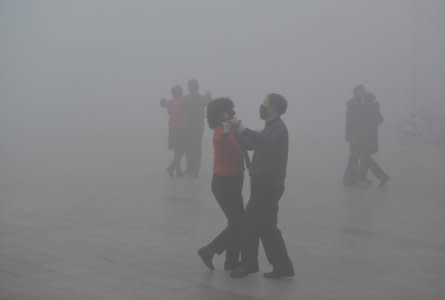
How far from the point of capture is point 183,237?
25.2 ft

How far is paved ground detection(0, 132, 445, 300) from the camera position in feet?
19.0

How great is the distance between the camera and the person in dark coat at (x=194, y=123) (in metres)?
13.0

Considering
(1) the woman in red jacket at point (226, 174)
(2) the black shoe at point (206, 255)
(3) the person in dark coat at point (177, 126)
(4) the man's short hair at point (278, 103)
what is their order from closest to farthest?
(4) the man's short hair at point (278, 103) < (1) the woman in red jacket at point (226, 174) < (2) the black shoe at point (206, 255) < (3) the person in dark coat at point (177, 126)

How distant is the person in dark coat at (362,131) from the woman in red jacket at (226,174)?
245 inches

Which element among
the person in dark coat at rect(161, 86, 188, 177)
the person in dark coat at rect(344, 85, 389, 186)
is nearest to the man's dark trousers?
the person in dark coat at rect(344, 85, 389, 186)

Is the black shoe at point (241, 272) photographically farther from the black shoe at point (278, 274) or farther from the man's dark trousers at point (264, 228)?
the black shoe at point (278, 274)

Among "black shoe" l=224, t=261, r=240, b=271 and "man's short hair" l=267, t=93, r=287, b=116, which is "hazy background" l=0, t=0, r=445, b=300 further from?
"man's short hair" l=267, t=93, r=287, b=116

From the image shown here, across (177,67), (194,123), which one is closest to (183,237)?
(194,123)

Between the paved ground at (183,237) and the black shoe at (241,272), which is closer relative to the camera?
the paved ground at (183,237)

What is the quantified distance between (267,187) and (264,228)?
368 millimetres

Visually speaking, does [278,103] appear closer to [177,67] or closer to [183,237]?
[183,237]

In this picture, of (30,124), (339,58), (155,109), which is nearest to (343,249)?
(30,124)

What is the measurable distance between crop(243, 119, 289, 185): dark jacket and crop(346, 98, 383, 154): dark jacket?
6.35 meters

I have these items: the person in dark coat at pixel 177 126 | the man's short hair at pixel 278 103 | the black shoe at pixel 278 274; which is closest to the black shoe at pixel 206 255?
the black shoe at pixel 278 274
